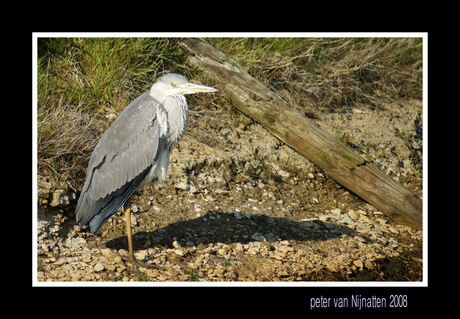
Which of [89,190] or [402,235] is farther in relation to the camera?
[402,235]

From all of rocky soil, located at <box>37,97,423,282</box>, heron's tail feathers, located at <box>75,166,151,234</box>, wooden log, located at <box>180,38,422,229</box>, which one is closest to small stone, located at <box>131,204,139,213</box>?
rocky soil, located at <box>37,97,423,282</box>

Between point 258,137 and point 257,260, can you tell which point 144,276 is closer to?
point 257,260

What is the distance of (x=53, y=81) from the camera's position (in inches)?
193

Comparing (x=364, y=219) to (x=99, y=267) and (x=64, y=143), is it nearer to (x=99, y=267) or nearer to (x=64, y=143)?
(x=99, y=267)

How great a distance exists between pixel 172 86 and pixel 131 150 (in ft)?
2.00

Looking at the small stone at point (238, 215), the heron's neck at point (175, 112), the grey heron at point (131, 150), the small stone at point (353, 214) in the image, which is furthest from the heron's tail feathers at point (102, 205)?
the small stone at point (353, 214)

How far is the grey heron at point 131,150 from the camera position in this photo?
3723mm

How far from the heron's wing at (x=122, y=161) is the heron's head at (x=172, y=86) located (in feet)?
0.30

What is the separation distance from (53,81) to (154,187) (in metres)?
1.56

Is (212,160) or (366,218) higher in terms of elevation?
(212,160)

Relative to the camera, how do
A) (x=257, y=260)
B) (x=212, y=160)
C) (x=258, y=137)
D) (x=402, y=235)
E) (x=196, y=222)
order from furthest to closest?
1. (x=258, y=137)
2. (x=212, y=160)
3. (x=402, y=235)
4. (x=196, y=222)
5. (x=257, y=260)

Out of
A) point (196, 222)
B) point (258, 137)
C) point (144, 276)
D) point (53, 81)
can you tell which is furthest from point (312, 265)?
point (53, 81)

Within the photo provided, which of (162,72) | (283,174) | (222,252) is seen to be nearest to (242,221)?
(222,252)

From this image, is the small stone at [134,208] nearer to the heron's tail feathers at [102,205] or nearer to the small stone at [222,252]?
the heron's tail feathers at [102,205]
